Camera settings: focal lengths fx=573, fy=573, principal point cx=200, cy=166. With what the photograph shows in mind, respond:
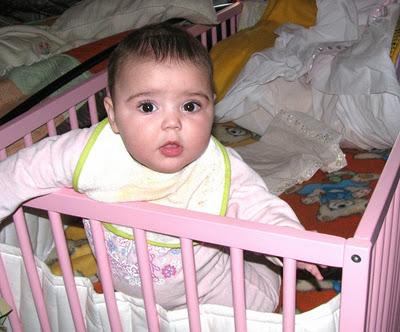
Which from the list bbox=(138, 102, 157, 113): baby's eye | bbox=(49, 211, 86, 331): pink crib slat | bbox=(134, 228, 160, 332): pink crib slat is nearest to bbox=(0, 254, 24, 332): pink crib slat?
bbox=(49, 211, 86, 331): pink crib slat

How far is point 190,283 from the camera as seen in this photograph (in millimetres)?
734

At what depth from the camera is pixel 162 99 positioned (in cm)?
73

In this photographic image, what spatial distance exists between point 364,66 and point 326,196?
0.38 meters

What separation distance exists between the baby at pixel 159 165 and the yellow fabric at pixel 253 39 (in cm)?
84

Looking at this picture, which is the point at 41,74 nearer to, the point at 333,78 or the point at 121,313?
the point at 121,313

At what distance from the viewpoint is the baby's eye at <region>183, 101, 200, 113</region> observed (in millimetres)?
755

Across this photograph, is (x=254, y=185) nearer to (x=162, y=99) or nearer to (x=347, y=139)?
(x=162, y=99)

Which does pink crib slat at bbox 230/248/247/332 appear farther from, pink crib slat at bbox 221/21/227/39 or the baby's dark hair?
pink crib slat at bbox 221/21/227/39

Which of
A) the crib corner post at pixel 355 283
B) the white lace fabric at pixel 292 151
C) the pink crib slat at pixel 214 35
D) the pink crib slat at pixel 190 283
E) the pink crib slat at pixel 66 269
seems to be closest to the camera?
the crib corner post at pixel 355 283

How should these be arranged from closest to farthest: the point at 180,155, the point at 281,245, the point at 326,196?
1. the point at 281,245
2. the point at 180,155
3. the point at 326,196

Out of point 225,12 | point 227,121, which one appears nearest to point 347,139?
point 227,121

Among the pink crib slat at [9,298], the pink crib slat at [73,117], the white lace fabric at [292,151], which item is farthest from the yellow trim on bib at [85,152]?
the white lace fabric at [292,151]

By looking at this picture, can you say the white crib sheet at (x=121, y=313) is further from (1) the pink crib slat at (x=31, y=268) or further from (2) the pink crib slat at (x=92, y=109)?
(2) the pink crib slat at (x=92, y=109)

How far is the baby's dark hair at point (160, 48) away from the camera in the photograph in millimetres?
738
